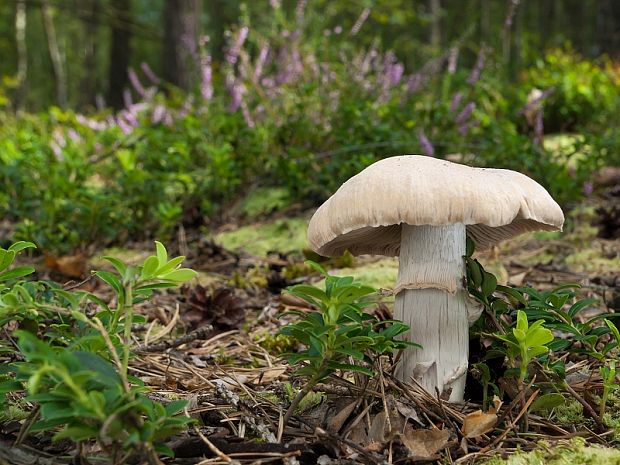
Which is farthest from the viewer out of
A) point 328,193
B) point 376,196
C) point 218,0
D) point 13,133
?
point 218,0

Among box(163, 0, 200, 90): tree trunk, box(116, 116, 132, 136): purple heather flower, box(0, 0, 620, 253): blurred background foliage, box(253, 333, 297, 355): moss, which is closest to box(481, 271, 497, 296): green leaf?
box(253, 333, 297, 355): moss

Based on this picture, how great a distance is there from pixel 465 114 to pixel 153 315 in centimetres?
292

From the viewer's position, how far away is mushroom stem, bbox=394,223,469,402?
6.01 feet

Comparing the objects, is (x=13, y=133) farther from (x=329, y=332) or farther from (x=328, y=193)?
(x=329, y=332)

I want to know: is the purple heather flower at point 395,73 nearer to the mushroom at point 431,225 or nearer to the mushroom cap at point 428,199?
the mushroom at point 431,225

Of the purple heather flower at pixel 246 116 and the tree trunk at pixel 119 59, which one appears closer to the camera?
the purple heather flower at pixel 246 116

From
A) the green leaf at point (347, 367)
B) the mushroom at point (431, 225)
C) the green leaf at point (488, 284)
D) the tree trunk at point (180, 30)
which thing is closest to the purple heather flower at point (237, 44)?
the tree trunk at point (180, 30)

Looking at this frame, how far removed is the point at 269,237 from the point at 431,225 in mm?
2633

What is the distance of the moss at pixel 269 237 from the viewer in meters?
4.15

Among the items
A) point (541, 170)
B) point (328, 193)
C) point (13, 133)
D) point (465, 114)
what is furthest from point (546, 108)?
point (13, 133)

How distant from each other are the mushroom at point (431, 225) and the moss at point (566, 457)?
30 cm

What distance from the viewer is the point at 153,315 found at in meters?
3.00

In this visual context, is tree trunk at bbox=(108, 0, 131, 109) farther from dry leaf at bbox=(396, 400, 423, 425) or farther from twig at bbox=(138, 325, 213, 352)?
dry leaf at bbox=(396, 400, 423, 425)

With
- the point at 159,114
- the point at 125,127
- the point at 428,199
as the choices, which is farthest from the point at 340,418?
the point at 125,127
